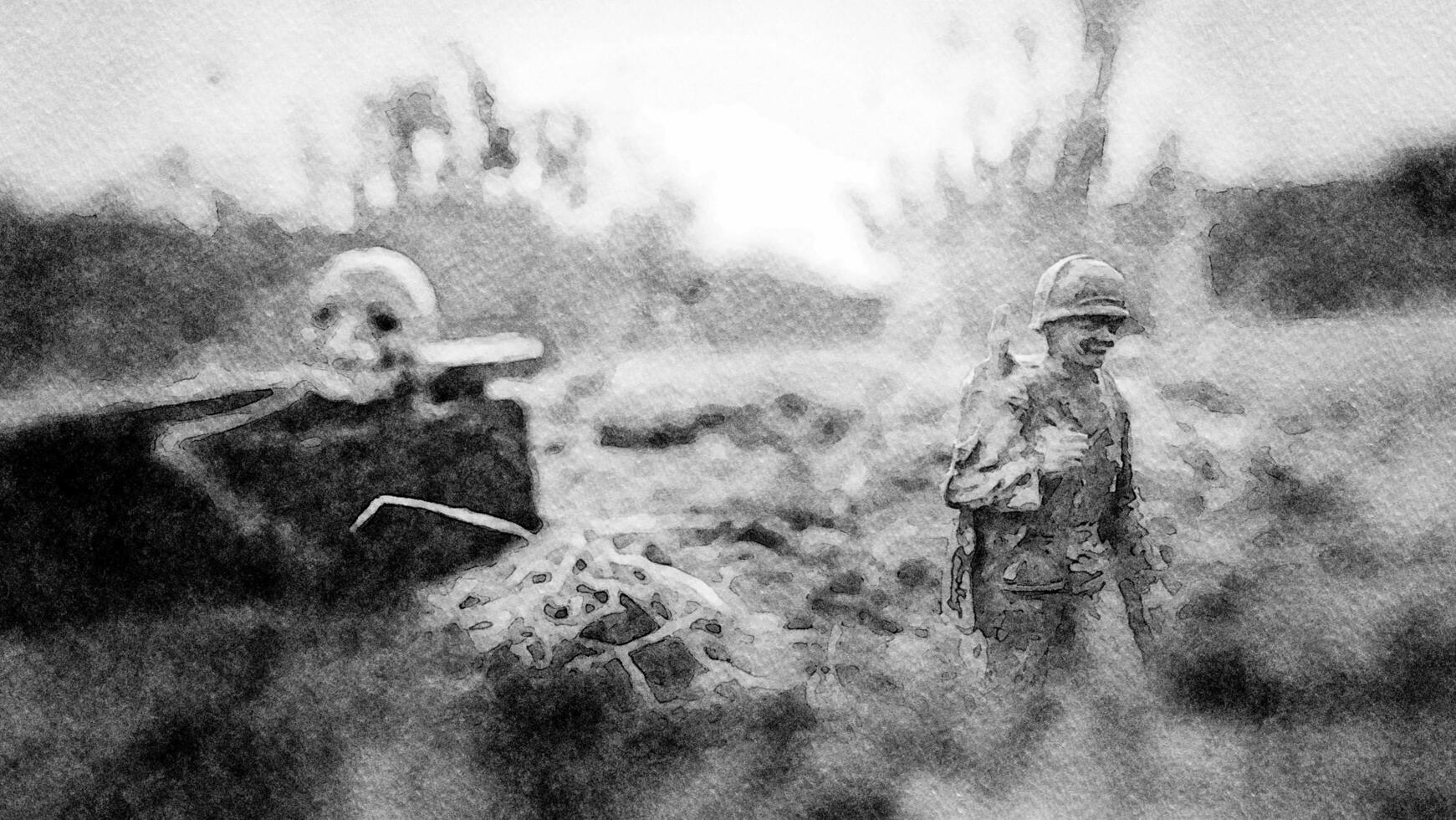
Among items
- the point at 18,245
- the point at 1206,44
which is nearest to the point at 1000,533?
the point at 1206,44

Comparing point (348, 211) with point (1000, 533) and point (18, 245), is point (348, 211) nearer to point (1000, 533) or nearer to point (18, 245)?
point (18, 245)

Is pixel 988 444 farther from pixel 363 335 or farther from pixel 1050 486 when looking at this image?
pixel 363 335

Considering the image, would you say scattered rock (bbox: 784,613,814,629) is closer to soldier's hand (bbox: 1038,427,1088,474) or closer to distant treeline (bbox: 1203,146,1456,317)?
soldier's hand (bbox: 1038,427,1088,474)

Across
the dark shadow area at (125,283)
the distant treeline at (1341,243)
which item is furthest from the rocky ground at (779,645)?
the dark shadow area at (125,283)

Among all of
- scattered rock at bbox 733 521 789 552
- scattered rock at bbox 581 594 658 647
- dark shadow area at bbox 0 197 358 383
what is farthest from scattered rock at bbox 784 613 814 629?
dark shadow area at bbox 0 197 358 383

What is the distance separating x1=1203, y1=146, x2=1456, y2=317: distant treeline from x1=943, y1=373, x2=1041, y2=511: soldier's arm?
1.44ft

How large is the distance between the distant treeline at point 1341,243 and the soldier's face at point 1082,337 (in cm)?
23

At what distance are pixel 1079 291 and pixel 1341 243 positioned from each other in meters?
0.54

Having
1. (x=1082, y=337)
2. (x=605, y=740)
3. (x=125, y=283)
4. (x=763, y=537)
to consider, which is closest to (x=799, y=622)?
(x=763, y=537)

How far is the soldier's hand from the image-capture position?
1.86 metres

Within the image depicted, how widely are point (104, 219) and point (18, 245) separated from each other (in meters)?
0.15

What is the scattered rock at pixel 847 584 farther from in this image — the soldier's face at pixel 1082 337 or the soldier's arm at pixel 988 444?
the soldier's face at pixel 1082 337

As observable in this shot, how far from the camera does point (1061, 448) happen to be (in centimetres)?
186

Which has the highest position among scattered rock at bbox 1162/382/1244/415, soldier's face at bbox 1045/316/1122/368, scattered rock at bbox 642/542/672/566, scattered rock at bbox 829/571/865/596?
soldier's face at bbox 1045/316/1122/368
